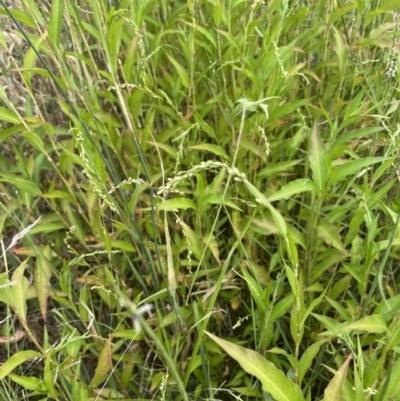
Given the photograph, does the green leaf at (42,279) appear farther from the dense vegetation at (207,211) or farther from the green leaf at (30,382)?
the green leaf at (30,382)

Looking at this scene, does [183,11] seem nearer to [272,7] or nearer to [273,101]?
[272,7]

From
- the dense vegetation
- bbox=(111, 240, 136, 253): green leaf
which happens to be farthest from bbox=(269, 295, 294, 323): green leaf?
bbox=(111, 240, 136, 253): green leaf

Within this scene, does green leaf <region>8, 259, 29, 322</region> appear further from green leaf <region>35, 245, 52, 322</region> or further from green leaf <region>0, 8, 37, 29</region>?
green leaf <region>0, 8, 37, 29</region>

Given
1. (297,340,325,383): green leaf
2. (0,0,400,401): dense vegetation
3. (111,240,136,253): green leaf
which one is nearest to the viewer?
(297,340,325,383): green leaf

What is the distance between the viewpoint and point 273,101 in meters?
1.04

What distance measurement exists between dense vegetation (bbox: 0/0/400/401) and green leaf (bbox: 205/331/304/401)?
4.7 inches

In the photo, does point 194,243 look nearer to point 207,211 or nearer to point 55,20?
point 207,211

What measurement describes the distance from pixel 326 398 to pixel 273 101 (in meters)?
0.63

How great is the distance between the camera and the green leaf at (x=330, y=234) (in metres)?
0.92

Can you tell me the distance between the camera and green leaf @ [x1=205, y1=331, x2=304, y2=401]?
0.57 m

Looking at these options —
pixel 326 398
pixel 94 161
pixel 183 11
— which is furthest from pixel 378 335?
pixel 183 11

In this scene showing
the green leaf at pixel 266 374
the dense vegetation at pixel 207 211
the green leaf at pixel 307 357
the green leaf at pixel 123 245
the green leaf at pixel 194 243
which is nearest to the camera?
the green leaf at pixel 266 374

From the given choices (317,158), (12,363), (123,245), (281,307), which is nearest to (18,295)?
(12,363)

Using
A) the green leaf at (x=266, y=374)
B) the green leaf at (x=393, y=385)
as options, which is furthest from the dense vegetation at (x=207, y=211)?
the green leaf at (x=266, y=374)
